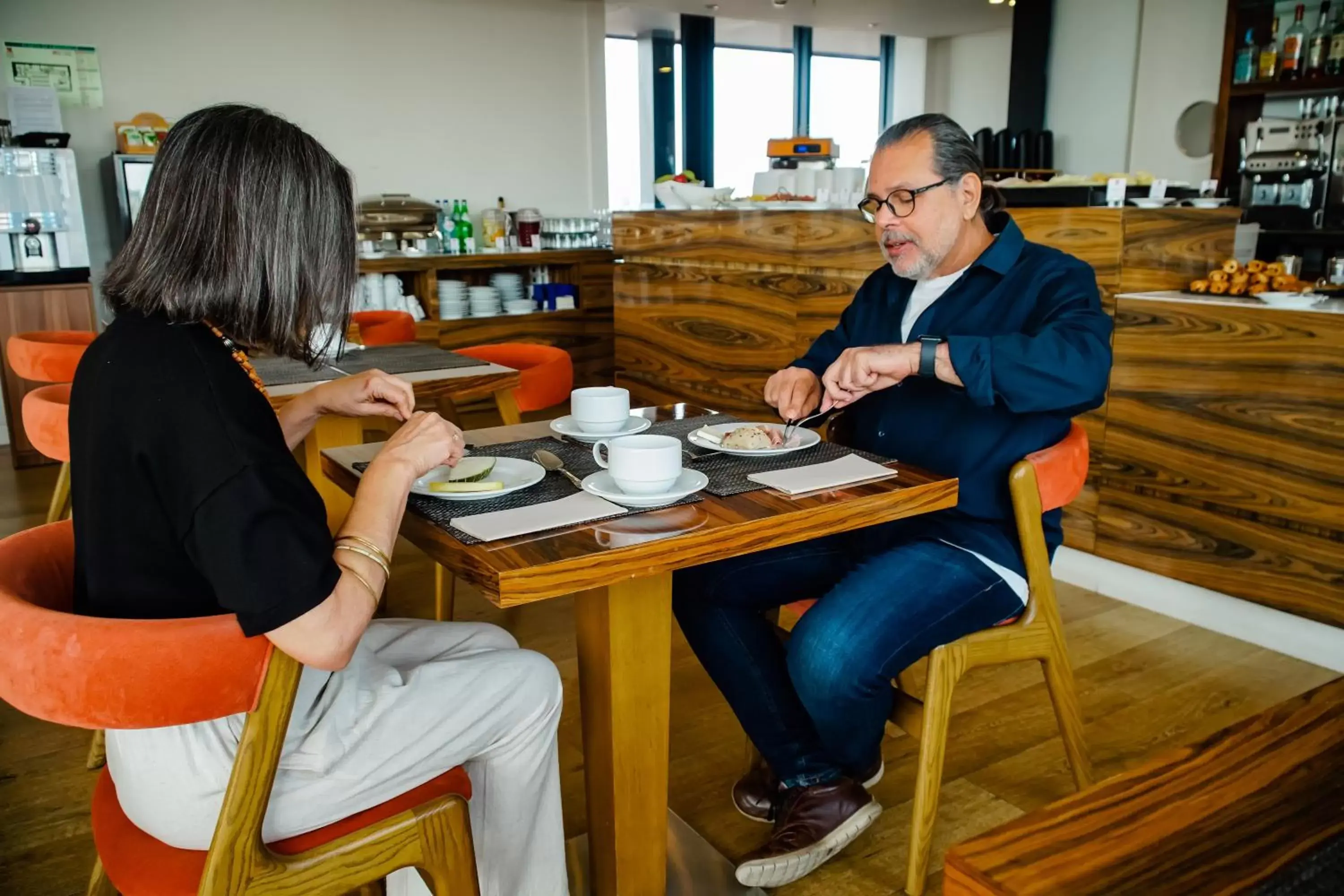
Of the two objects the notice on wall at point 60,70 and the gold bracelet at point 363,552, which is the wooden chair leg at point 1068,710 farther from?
the notice on wall at point 60,70

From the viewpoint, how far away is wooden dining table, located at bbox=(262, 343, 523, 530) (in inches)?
86.8

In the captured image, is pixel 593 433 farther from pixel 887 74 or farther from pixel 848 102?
pixel 887 74

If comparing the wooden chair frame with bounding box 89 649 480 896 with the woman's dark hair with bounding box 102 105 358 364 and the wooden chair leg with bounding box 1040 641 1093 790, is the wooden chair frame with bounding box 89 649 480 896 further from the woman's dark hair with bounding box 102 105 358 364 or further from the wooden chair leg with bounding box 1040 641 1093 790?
the wooden chair leg with bounding box 1040 641 1093 790

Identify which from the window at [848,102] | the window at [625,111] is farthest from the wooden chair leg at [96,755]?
the window at [848,102]

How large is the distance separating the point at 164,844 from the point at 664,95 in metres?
8.22

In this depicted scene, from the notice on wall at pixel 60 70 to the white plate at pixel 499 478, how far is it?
459cm

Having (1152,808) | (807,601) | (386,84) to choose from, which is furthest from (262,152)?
(386,84)

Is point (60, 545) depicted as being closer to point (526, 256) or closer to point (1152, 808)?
point (1152, 808)

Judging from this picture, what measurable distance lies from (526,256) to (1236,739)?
17.0 ft

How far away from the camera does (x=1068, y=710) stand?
1.68m

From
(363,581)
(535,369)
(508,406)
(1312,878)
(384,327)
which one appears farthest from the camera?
(384,327)

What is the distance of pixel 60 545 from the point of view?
1.07 meters

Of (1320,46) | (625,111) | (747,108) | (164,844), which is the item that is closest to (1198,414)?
(164,844)

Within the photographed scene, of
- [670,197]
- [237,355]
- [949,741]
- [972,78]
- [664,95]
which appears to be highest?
[972,78]
